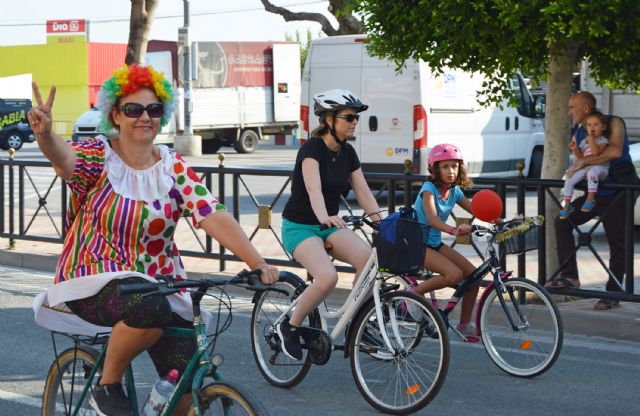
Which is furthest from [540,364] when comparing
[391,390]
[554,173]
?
[554,173]

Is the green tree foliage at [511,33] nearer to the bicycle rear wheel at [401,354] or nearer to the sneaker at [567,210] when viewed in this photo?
the sneaker at [567,210]

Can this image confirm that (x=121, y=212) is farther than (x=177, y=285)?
Yes

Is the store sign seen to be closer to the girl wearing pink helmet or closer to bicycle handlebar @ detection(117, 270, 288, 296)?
the girl wearing pink helmet

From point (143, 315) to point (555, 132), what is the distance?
21.1 ft

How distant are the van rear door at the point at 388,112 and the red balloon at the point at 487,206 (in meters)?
10.8

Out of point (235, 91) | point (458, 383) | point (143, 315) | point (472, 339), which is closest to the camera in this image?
point (143, 315)

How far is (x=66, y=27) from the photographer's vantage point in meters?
97.8

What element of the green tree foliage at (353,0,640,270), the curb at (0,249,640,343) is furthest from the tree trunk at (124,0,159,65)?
the curb at (0,249,640,343)

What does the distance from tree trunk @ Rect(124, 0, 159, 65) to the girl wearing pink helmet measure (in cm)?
1059

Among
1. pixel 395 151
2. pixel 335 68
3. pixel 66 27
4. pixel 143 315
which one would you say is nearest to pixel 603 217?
pixel 143 315

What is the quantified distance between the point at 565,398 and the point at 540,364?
50cm

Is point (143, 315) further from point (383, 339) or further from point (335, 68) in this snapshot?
point (335, 68)

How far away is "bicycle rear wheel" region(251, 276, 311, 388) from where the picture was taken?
6953 millimetres

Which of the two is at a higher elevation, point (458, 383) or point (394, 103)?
point (394, 103)
